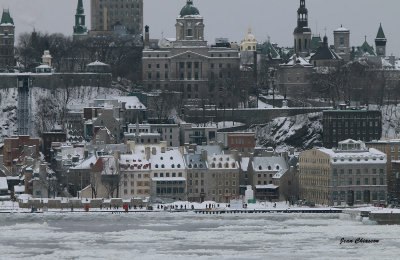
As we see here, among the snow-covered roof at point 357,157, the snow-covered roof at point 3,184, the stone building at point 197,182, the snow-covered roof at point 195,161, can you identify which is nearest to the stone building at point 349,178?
the snow-covered roof at point 357,157

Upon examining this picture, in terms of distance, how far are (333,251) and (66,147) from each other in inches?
2609

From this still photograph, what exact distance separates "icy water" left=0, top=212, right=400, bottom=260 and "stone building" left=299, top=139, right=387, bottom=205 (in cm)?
1082

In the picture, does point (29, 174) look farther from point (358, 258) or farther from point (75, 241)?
point (358, 258)

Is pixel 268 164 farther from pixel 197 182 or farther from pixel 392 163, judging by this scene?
pixel 392 163

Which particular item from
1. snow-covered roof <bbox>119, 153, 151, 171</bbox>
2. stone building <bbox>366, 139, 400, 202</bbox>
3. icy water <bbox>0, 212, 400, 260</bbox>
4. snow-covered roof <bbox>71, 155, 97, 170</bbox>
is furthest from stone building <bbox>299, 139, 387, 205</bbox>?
snow-covered roof <bbox>71, 155, 97, 170</bbox>

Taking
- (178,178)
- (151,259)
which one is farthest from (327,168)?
(151,259)

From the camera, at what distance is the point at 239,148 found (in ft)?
650

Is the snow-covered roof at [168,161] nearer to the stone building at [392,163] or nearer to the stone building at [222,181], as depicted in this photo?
the stone building at [222,181]

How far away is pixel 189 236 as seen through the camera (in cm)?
14538

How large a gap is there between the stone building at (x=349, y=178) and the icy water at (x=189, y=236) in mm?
10819

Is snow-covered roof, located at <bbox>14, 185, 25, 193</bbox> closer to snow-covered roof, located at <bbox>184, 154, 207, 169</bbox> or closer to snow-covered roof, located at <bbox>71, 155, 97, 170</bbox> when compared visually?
snow-covered roof, located at <bbox>71, 155, 97, 170</bbox>

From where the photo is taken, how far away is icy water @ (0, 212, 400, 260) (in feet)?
435

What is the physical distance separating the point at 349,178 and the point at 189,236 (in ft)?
120

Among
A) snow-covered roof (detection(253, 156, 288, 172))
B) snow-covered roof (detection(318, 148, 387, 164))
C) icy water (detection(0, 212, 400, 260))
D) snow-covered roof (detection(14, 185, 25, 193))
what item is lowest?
icy water (detection(0, 212, 400, 260))
